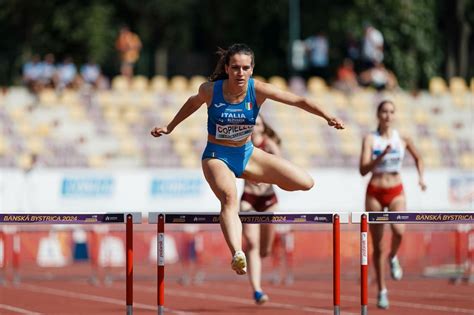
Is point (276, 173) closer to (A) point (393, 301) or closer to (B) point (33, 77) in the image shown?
(A) point (393, 301)

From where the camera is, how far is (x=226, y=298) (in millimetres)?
17000

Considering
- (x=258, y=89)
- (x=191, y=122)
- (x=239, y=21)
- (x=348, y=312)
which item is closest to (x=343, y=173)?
(x=191, y=122)

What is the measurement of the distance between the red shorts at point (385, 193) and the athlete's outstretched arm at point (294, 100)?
3.54 meters

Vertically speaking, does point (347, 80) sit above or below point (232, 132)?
above

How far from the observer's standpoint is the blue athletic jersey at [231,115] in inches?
463

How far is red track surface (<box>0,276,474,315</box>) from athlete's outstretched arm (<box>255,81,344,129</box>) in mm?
3370

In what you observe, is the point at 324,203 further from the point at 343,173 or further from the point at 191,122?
the point at 191,122

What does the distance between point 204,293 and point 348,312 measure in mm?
3830

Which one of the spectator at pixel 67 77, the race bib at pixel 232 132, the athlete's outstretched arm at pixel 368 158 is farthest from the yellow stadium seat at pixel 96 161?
the race bib at pixel 232 132

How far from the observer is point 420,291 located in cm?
1800

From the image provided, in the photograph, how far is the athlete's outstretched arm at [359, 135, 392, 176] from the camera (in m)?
14.7

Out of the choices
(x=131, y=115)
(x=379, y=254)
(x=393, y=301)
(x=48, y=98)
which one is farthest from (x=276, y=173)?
(x=48, y=98)

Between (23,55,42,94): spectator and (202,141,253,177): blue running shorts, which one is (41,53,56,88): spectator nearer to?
(23,55,42,94): spectator

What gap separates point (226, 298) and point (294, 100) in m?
5.81
